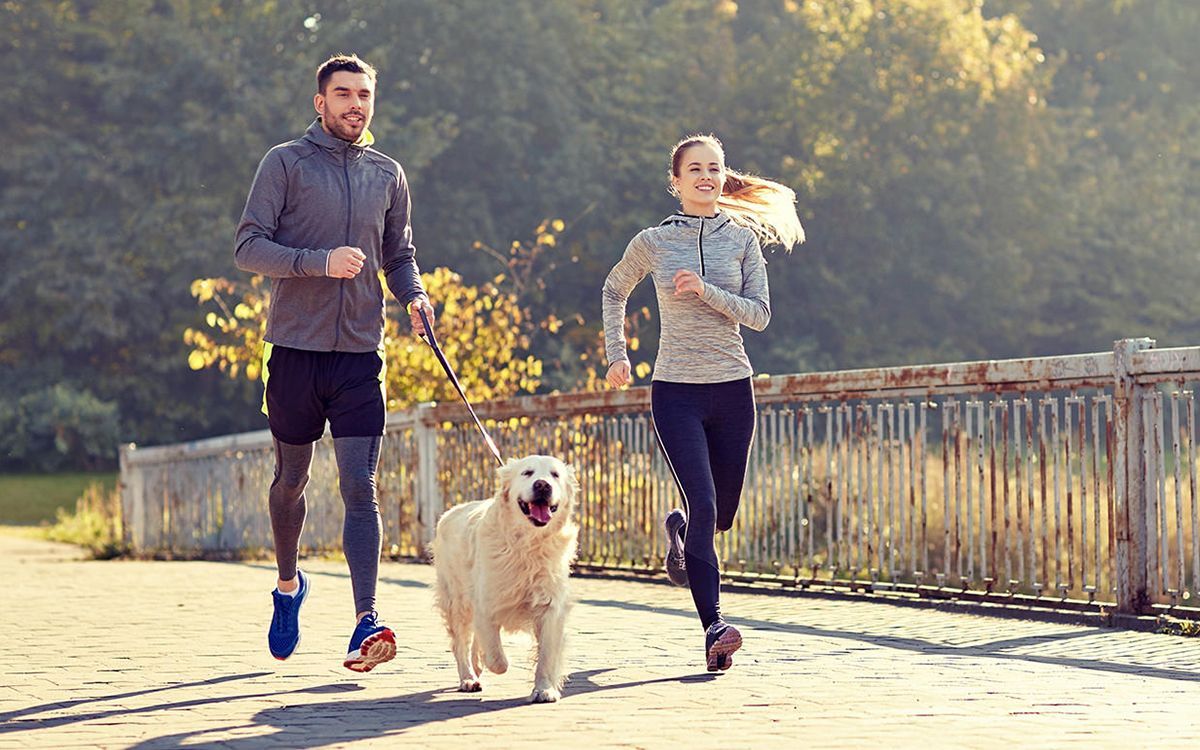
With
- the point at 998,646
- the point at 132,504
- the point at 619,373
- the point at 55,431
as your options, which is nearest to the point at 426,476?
the point at 132,504

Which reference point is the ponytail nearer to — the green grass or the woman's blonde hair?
the woman's blonde hair

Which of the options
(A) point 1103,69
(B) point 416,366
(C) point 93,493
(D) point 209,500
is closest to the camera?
(B) point 416,366

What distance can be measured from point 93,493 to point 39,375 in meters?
19.0

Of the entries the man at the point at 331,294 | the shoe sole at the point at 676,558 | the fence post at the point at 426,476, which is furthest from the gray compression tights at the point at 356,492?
the fence post at the point at 426,476

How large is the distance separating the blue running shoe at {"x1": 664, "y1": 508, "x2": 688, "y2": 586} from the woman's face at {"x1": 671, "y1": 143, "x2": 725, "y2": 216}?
1319 mm

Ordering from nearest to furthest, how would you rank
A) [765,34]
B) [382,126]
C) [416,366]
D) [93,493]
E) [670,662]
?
[670,662] < [416,366] < [93,493] < [382,126] < [765,34]

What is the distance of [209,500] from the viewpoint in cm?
1989

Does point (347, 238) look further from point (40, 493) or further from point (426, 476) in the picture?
point (40, 493)

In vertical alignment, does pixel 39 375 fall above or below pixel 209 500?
above

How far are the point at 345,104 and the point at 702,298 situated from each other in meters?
1.54

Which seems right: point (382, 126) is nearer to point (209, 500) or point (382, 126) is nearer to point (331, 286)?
point (209, 500)

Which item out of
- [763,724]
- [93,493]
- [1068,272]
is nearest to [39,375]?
[93,493]

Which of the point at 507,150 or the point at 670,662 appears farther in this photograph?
the point at 507,150

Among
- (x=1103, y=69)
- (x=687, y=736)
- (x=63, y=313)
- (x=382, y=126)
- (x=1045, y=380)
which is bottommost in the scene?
(x=687, y=736)
